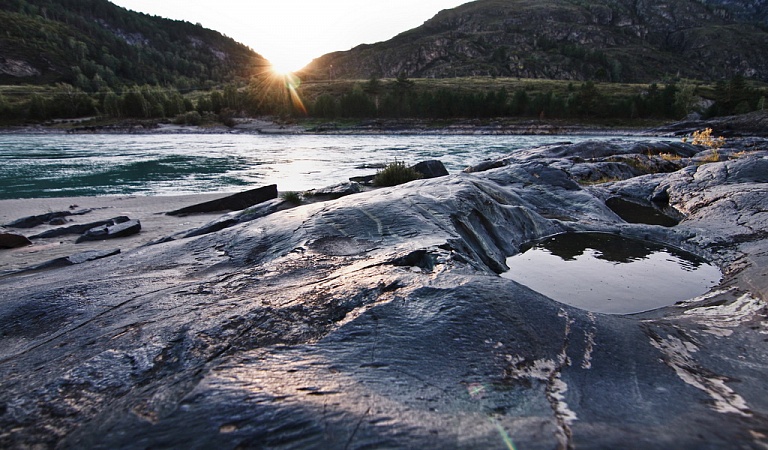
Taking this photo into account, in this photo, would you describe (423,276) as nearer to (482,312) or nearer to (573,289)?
(482,312)

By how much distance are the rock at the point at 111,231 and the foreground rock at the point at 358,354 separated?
15.8ft

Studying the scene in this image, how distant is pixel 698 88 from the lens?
103 meters

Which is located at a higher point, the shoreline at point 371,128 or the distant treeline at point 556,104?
the distant treeline at point 556,104

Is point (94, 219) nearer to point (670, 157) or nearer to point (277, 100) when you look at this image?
point (670, 157)

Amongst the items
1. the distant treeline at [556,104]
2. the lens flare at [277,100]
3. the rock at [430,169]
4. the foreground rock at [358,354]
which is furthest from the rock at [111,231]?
the lens flare at [277,100]

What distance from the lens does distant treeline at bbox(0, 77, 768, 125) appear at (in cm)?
8006

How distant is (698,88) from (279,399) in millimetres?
133217

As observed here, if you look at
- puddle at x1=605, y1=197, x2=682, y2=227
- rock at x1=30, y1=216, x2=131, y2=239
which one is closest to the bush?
puddle at x1=605, y1=197, x2=682, y2=227

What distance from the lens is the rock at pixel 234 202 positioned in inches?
510

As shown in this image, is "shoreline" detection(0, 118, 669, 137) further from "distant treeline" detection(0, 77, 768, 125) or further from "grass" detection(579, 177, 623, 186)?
"grass" detection(579, 177, 623, 186)

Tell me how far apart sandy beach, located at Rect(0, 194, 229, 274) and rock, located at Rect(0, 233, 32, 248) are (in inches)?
8.8

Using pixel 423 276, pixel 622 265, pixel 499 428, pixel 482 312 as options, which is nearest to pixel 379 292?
pixel 423 276

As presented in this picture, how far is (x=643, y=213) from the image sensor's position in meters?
10.4

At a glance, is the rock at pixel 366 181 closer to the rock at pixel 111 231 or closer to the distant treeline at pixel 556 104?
the rock at pixel 111 231
